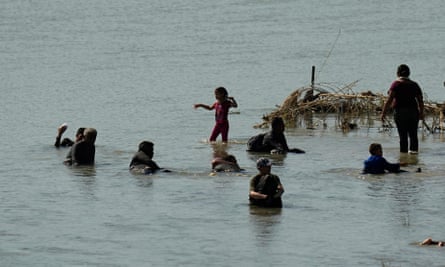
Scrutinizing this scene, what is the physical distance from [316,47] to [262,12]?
12.7 metres

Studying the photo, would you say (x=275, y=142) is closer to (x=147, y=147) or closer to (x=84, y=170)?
(x=147, y=147)

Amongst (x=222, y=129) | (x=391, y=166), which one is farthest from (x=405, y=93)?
(x=222, y=129)

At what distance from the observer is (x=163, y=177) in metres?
23.3

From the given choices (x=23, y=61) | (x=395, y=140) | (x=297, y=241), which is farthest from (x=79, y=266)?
(x=23, y=61)

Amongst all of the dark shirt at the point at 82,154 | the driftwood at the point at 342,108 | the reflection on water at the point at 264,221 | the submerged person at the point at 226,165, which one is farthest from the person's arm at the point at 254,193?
the driftwood at the point at 342,108

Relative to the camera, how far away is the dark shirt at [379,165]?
22.4 meters

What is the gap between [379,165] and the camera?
22469 millimetres

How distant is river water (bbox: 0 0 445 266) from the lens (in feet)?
58.5

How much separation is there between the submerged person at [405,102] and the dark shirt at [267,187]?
5.40 metres

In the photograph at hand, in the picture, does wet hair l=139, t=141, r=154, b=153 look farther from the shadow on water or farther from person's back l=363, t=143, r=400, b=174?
person's back l=363, t=143, r=400, b=174

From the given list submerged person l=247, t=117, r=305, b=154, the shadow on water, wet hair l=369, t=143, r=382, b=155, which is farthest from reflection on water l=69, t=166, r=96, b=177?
wet hair l=369, t=143, r=382, b=155

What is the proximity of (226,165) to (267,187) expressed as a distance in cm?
372

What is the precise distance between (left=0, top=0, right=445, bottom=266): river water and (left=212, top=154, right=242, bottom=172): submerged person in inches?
8.5

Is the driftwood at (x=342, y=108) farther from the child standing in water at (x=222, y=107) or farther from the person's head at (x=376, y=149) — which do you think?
the person's head at (x=376, y=149)
